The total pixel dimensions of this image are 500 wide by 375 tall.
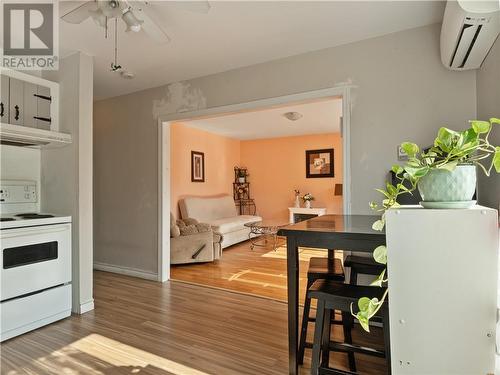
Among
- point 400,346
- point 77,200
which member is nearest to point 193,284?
point 77,200

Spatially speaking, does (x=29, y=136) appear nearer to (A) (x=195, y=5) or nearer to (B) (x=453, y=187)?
(A) (x=195, y=5)

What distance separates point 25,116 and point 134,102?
133 cm

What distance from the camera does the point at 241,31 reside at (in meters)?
2.42

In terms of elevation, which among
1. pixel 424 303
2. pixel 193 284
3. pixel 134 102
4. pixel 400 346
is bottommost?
pixel 193 284

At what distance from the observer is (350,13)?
2.19 meters

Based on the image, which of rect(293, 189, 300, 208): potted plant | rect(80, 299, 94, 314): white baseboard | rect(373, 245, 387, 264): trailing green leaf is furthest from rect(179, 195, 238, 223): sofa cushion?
rect(373, 245, 387, 264): trailing green leaf

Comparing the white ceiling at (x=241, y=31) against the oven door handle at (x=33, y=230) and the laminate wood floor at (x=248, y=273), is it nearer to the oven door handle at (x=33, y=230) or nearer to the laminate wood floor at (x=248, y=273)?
the oven door handle at (x=33, y=230)

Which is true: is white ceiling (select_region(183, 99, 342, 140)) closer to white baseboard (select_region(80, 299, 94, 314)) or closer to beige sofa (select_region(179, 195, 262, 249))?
beige sofa (select_region(179, 195, 262, 249))

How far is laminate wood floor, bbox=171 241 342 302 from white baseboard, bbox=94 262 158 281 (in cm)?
31

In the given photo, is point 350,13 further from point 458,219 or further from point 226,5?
point 458,219

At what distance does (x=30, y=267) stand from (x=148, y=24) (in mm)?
2078

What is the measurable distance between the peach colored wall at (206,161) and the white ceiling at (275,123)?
0.70 ft

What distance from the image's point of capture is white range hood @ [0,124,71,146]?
7.61 ft

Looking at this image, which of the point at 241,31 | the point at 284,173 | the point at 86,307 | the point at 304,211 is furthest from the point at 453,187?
the point at 284,173
